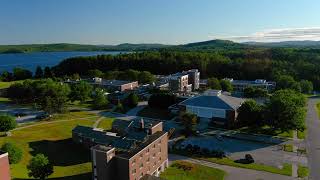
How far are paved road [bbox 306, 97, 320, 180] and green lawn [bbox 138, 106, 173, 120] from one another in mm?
28935

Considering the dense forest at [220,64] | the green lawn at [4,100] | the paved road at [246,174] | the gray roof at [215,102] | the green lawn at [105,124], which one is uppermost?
the dense forest at [220,64]

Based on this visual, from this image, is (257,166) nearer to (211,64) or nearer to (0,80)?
(211,64)

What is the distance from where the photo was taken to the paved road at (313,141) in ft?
140

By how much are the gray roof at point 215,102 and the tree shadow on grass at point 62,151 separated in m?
27.4

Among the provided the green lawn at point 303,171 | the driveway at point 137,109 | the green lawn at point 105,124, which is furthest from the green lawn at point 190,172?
the driveway at point 137,109

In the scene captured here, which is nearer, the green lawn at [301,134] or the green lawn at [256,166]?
the green lawn at [256,166]

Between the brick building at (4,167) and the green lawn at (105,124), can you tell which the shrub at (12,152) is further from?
the green lawn at (105,124)

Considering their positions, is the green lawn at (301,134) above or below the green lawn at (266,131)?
below

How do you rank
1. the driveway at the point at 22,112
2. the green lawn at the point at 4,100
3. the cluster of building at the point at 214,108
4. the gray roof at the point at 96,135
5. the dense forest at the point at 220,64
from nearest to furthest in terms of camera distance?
1. the gray roof at the point at 96,135
2. the cluster of building at the point at 214,108
3. the driveway at the point at 22,112
4. the green lawn at the point at 4,100
5. the dense forest at the point at 220,64

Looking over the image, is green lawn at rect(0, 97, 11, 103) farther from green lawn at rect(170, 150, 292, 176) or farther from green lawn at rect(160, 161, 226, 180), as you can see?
green lawn at rect(160, 161, 226, 180)

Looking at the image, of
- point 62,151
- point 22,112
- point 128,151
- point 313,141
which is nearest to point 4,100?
point 22,112

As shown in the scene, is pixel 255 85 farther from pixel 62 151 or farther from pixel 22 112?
pixel 62 151

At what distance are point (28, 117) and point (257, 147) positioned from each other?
50809 mm

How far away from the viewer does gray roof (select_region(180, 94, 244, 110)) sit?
6511 cm
